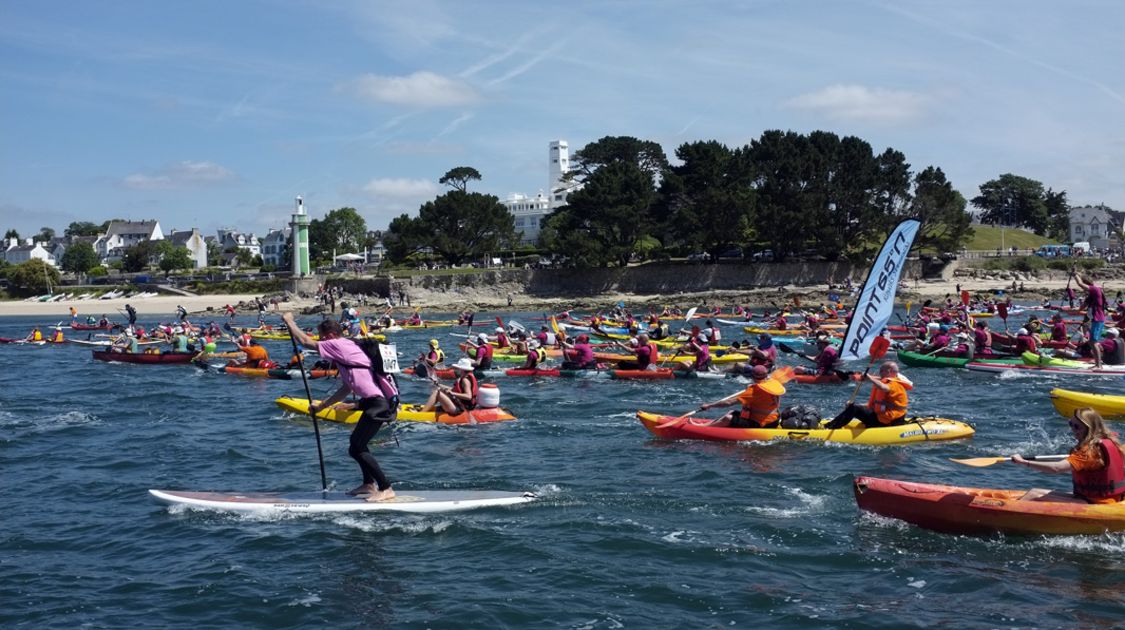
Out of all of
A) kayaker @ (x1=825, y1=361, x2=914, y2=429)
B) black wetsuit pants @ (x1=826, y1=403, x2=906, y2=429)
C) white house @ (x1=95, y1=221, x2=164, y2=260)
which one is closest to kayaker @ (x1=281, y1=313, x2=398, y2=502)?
black wetsuit pants @ (x1=826, y1=403, x2=906, y2=429)

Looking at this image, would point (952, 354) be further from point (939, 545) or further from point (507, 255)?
point (507, 255)

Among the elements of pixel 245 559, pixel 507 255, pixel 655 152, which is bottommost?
pixel 245 559

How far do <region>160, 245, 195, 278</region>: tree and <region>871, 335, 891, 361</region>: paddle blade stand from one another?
302 feet

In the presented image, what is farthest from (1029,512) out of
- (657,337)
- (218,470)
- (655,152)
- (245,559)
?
(655,152)

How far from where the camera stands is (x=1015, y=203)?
11962cm

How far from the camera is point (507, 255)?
3590 inches

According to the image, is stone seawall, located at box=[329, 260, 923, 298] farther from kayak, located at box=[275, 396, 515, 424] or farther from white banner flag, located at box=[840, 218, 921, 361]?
white banner flag, located at box=[840, 218, 921, 361]

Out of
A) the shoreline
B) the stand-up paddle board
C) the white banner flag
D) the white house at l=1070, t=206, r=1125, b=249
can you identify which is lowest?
the stand-up paddle board

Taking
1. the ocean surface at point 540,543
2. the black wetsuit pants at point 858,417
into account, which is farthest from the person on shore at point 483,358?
the black wetsuit pants at point 858,417

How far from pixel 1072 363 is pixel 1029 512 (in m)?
15.6

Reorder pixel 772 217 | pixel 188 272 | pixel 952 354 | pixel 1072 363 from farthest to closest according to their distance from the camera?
pixel 188 272 < pixel 772 217 < pixel 952 354 < pixel 1072 363

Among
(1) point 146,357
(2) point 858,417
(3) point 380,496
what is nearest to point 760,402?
(2) point 858,417

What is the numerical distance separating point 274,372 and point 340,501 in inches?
592

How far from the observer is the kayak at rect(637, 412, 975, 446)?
16.5 m
